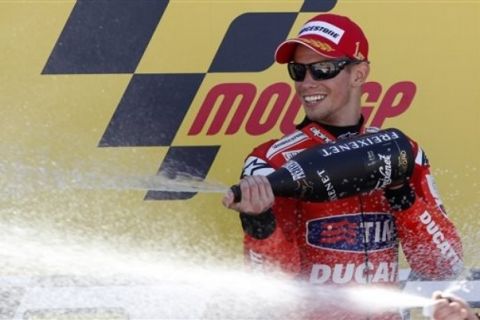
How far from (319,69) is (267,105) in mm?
470

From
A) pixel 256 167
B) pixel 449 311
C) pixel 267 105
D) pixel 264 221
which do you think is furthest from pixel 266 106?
pixel 449 311

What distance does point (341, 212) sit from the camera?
321 centimetres

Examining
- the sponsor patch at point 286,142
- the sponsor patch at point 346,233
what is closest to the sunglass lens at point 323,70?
the sponsor patch at point 286,142

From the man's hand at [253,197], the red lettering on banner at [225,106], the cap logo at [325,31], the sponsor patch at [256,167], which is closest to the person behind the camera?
the man's hand at [253,197]

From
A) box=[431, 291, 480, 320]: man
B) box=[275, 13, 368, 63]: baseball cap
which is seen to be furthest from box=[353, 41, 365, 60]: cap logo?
box=[431, 291, 480, 320]: man

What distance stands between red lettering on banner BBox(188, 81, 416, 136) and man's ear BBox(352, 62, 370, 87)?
384mm

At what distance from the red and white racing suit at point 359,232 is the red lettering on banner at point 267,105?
460 millimetres

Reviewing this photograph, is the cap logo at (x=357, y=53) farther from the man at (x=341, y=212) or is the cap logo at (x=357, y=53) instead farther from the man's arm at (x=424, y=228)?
the man's arm at (x=424, y=228)

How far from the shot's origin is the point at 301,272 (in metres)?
3.20

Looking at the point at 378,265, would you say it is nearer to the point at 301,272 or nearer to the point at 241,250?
the point at 301,272

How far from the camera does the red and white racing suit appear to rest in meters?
3.20

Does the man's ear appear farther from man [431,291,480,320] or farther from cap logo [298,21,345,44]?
man [431,291,480,320]

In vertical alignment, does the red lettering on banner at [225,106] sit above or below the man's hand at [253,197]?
above

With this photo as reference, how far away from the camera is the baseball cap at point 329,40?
324 centimetres
